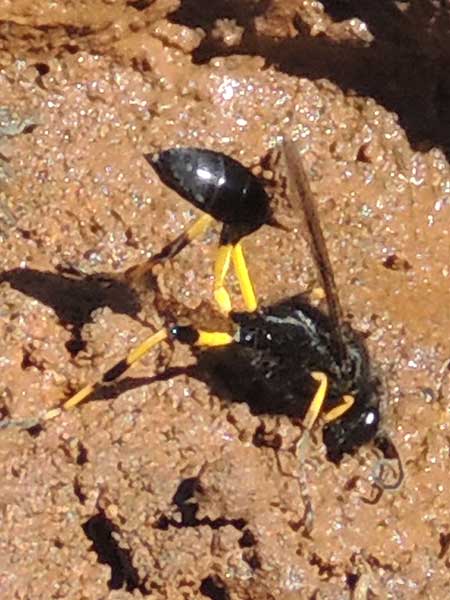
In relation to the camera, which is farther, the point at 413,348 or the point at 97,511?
the point at 413,348

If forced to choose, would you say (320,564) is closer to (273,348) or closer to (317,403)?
(317,403)

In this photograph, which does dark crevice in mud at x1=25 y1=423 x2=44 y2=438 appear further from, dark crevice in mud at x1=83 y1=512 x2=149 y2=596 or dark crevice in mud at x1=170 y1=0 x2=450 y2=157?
dark crevice in mud at x1=170 y1=0 x2=450 y2=157

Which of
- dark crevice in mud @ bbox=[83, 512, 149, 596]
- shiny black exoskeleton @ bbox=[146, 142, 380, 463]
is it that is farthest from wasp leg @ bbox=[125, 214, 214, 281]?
dark crevice in mud @ bbox=[83, 512, 149, 596]

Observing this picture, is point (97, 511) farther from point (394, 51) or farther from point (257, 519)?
point (394, 51)

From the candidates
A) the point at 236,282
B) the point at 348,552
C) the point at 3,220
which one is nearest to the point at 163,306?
the point at 236,282

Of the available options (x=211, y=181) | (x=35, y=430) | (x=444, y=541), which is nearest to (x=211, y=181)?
(x=211, y=181)

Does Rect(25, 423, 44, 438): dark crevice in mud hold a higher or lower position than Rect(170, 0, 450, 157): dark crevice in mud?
lower
